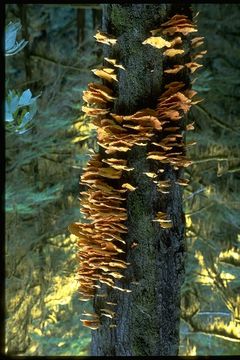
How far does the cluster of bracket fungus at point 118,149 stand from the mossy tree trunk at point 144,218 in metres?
0.04

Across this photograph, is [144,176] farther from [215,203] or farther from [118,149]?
[215,203]

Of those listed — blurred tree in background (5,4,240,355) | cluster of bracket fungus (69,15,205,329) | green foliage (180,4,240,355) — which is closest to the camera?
cluster of bracket fungus (69,15,205,329)

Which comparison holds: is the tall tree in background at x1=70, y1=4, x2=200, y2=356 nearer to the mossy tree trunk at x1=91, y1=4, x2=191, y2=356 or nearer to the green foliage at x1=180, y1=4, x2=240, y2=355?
the mossy tree trunk at x1=91, y1=4, x2=191, y2=356

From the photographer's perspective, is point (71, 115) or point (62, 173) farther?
point (62, 173)

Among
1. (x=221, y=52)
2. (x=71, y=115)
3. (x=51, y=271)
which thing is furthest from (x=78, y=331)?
(x=221, y=52)

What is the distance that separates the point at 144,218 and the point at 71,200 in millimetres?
5621

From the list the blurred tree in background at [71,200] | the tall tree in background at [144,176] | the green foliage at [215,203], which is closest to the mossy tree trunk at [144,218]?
the tall tree in background at [144,176]

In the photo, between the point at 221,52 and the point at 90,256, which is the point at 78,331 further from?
the point at 90,256

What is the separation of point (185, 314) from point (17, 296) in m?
2.21

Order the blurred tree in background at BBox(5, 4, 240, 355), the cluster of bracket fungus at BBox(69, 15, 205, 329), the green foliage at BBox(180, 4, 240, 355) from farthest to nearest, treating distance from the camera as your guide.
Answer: the blurred tree in background at BBox(5, 4, 240, 355), the green foliage at BBox(180, 4, 240, 355), the cluster of bracket fungus at BBox(69, 15, 205, 329)

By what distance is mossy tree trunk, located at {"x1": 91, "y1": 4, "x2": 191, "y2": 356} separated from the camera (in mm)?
2107

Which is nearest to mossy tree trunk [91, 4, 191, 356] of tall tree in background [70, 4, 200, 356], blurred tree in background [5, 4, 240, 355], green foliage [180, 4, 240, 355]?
tall tree in background [70, 4, 200, 356]

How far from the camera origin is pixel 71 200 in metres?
7.68

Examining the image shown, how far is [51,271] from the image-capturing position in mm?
7109
